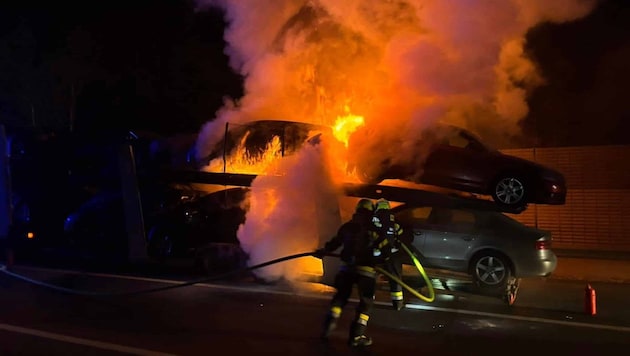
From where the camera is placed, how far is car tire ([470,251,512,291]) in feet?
31.4

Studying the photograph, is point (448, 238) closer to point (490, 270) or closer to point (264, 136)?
point (490, 270)

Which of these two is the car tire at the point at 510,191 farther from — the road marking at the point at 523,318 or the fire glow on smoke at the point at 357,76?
the road marking at the point at 523,318

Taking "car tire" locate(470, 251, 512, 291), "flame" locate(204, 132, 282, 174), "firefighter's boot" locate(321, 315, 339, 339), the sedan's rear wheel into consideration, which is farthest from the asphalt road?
"flame" locate(204, 132, 282, 174)

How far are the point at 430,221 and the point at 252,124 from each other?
3334 millimetres

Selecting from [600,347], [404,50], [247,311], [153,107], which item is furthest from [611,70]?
[153,107]

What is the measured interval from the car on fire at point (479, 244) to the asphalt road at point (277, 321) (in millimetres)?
394

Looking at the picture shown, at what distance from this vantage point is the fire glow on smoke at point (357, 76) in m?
8.60

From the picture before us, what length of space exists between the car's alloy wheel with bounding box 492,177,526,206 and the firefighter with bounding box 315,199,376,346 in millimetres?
2709

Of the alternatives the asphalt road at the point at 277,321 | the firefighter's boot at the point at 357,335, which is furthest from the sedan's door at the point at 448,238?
the firefighter's boot at the point at 357,335

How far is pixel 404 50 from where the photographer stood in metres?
8.91

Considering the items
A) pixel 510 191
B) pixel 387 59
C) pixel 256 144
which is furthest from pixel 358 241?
pixel 256 144

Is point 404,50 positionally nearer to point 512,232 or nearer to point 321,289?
point 512,232

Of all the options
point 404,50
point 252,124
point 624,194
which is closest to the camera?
point 404,50

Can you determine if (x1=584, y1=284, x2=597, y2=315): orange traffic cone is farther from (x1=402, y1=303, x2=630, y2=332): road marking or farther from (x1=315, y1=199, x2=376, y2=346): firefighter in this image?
(x1=315, y1=199, x2=376, y2=346): firefighter
